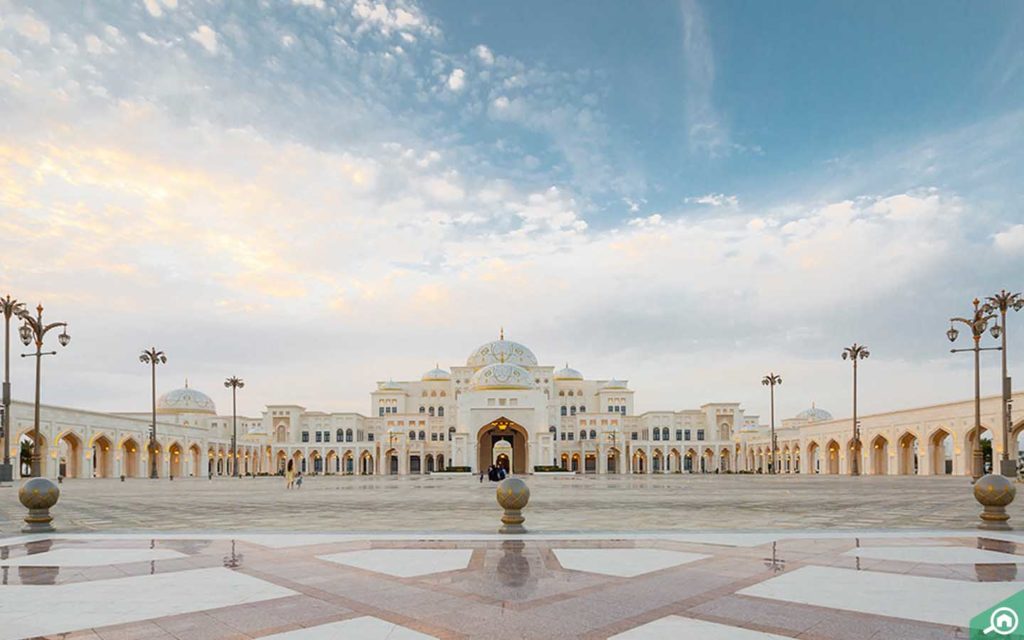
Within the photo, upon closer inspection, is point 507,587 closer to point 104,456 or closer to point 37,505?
point 37,505

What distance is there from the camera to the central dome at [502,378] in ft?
238

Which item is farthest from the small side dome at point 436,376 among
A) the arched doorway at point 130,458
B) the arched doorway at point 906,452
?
the arched doorway at point 906,452

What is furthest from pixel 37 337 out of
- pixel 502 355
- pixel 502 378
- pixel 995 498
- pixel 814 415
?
pixel 814 415

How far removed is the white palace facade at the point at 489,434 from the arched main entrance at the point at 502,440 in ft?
0.66

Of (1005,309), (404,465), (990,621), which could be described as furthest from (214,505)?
(404,465)

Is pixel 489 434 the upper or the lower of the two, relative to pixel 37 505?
lower

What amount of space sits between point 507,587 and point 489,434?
7624cm

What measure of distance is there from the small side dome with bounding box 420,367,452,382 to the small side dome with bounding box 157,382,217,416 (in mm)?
28462

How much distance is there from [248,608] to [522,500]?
5941 mm

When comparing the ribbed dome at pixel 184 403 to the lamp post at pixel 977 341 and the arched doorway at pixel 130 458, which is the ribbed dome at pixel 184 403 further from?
the lamp post at pixel 977 341

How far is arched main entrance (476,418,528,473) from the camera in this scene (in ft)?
233

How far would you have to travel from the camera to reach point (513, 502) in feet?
37.3

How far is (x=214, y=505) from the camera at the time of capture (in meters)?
18.8

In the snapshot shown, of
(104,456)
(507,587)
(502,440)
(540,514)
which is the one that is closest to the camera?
(507,587)
